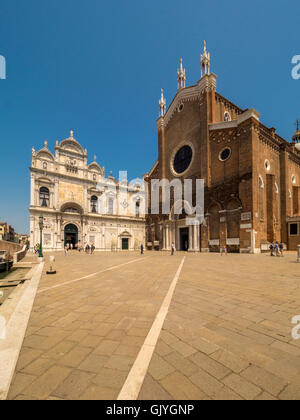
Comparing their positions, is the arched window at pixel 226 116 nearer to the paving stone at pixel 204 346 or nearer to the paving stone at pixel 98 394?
the paving stone at pixel 204 346

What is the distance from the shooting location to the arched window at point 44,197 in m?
28.4

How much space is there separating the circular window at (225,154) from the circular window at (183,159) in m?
4.72

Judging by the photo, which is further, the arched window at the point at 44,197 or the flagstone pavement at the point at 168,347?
the arched window at the point at 44,197

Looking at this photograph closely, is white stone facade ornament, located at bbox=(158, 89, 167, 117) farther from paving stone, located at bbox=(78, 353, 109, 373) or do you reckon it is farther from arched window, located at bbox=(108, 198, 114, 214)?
paving stone, located at bbox=(78, 353, 109, 373)

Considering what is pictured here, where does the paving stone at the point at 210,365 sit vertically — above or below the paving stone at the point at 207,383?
below

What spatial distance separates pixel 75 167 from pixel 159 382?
34.0 metres

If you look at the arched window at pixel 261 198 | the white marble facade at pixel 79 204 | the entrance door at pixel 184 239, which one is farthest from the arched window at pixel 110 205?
the arched window at pixel 261 198

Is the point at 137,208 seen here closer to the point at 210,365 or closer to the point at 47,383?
the point at 210,365

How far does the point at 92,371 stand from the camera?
1968 mm

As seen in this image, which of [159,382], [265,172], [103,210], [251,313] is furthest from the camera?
[103,210]

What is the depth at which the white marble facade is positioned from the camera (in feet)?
91.4

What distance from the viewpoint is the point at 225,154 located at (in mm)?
21172

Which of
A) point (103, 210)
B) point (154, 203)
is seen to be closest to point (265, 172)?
point (154, 203)

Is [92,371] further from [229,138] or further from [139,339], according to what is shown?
[229,138]
